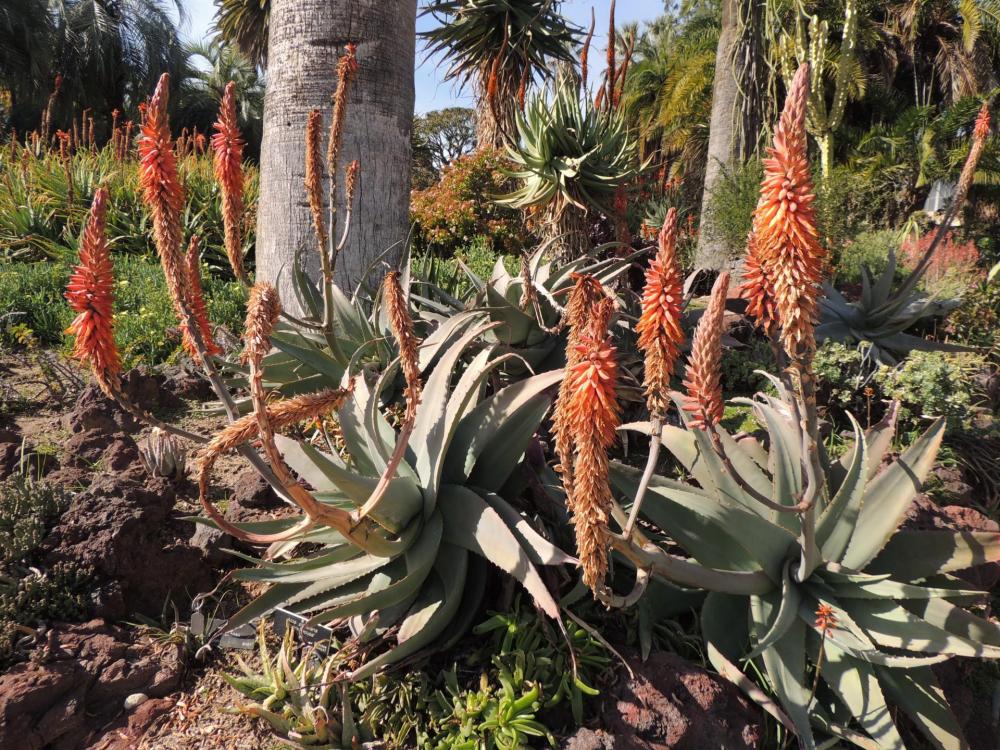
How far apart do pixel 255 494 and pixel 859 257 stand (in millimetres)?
8495

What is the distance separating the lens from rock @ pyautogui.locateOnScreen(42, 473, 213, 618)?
2471 millimetres

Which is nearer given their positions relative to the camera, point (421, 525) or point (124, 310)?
point (421, 525)

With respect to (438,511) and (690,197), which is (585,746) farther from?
(690,197)

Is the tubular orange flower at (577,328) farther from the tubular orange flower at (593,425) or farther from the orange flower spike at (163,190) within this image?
the orange flower spike at (163,190)

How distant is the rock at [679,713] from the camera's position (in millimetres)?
1812

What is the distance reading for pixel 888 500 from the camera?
2.06 meters

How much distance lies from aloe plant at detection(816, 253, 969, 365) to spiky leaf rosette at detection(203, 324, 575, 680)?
3293 millimetres

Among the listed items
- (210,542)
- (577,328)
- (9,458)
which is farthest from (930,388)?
(9,458)

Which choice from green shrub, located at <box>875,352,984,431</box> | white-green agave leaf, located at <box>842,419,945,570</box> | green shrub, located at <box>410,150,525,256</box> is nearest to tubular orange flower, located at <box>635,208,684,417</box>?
white-green agave leaf, located at <box>842,419,945,570</box>

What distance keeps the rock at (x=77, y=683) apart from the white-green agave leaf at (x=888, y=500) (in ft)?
7.79

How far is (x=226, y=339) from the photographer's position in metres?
4.19

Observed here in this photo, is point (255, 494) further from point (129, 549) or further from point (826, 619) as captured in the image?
point (826, 619)

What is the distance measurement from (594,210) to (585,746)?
13.6ft

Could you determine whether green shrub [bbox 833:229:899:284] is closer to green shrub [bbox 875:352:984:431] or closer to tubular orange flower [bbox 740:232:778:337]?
green shrub [bbox 875:352:984:431]
